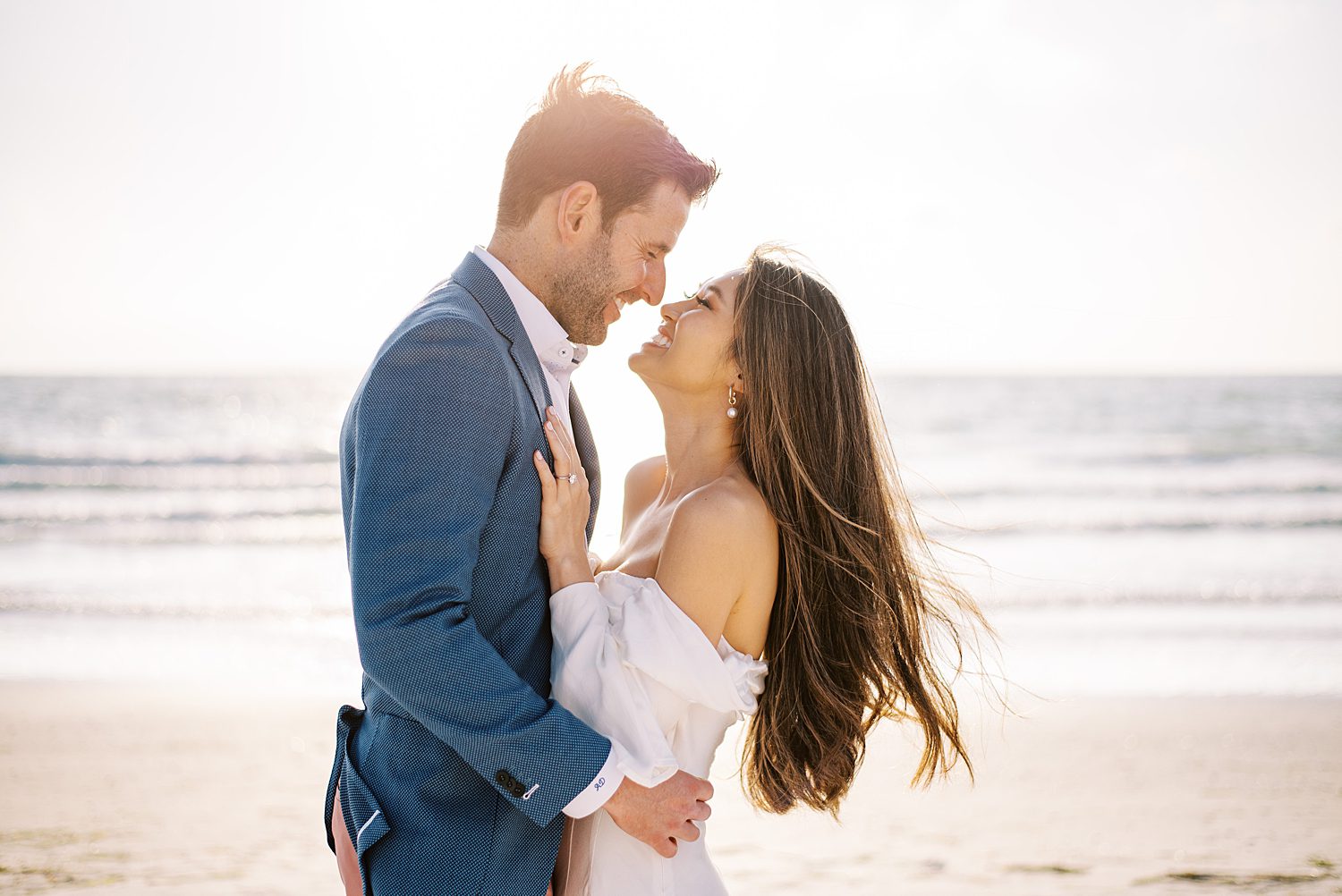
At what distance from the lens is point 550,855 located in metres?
2.38

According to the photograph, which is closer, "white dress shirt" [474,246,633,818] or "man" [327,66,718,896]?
"man" [327,66,718,896]

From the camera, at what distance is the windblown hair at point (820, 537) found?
9.48 feet

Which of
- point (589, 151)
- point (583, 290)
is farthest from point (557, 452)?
point (589, 151)

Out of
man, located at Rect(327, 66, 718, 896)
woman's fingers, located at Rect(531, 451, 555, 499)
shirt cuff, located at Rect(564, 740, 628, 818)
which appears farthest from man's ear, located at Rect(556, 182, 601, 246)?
shirt cuff, located at Rect(564, 740, 628, 818)

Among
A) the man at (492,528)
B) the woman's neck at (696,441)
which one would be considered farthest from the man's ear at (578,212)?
the woman's neck at (696,441)

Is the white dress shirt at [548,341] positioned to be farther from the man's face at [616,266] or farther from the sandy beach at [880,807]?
Result: the sandy beach at [880,807]

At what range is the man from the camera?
2031mm

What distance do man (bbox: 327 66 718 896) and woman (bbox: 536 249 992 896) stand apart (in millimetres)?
248

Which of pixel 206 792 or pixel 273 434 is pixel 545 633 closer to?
pixel 206 792

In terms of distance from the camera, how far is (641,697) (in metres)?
2.46

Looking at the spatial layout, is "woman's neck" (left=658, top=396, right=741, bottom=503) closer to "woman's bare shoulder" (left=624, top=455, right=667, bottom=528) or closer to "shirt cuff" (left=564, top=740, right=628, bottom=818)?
"woman's bare shoulder" (left=624, top=455, right=667, bottom=528)

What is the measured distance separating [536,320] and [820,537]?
3.11 ft

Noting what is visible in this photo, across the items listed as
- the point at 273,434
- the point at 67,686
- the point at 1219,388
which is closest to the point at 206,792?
the point at 67,686

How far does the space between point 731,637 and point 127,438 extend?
2483 cm
